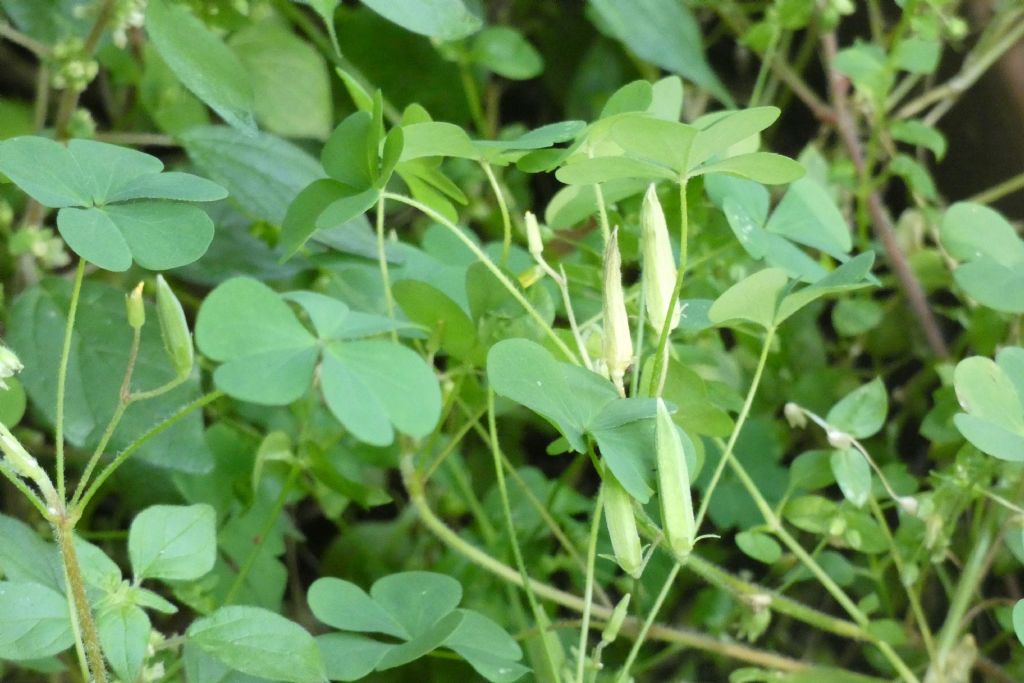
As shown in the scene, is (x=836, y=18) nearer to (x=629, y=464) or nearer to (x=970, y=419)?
(x=970, y=419)

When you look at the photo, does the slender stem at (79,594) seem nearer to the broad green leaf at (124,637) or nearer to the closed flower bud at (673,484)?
the broad green leaf at (124,637)

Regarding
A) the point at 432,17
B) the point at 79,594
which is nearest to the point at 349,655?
the point at 79,594

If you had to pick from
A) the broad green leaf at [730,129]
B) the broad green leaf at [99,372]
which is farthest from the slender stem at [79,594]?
the broad green leaf at [730,129]

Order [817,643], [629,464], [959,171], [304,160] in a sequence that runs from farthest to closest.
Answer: [959,171] < [817,643] < [304,160] < [629,464]

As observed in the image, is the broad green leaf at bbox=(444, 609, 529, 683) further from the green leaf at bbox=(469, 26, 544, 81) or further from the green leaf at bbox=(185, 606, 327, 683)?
the green leaf at bbox=(469, 26, 544, 81)

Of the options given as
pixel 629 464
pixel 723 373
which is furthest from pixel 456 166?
pixel 629 464
